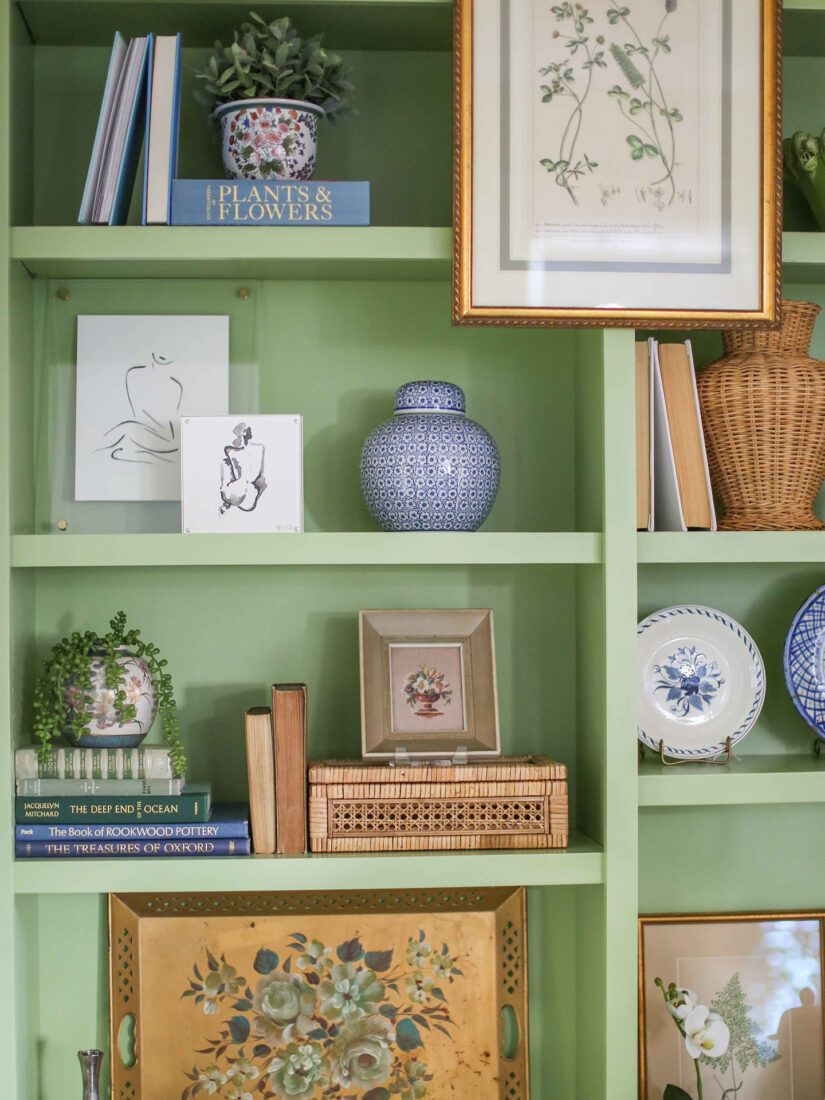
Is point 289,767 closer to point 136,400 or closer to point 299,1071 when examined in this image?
point 299,1071

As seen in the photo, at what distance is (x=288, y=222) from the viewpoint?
143 centimetres

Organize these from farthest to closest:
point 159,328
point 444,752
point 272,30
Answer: point 159,328 < point 444,752 < point 272,30

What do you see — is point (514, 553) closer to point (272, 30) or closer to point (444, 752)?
point (444, 752)

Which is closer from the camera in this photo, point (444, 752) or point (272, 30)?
point (272, 30)

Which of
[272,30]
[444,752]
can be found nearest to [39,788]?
[444,752]

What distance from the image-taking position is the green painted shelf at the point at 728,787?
1.47 metres

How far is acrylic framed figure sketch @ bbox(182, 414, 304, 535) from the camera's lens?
1.46 meters

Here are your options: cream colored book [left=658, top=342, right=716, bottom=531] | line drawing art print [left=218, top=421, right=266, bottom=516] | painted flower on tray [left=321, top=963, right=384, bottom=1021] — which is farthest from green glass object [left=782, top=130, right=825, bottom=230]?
painted flower on tray [left=321, top=963, right=384, bottom=1021]

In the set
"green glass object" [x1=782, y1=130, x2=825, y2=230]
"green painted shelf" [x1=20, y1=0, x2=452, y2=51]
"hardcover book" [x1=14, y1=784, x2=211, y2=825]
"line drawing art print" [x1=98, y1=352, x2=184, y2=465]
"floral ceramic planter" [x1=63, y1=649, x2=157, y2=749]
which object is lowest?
"hardcover book" [x1=14, y1=784, x2=211, y2=825]

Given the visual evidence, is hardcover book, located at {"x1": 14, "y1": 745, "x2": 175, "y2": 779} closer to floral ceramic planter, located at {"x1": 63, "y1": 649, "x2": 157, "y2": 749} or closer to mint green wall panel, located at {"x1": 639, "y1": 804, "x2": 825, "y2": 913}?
floral ceramic planter, located at {"x1": 63, "y1": 649, "x2": 157, "y2": 749}

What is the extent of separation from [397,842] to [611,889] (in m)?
0.32

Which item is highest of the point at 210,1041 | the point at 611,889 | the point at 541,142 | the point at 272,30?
the point at 272,30

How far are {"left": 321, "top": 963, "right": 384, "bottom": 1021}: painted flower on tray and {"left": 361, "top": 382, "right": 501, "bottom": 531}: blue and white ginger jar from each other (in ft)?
2.29

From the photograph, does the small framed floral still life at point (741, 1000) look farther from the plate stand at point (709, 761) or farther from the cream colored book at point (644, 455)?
the cream colored book at point (644, 455)
